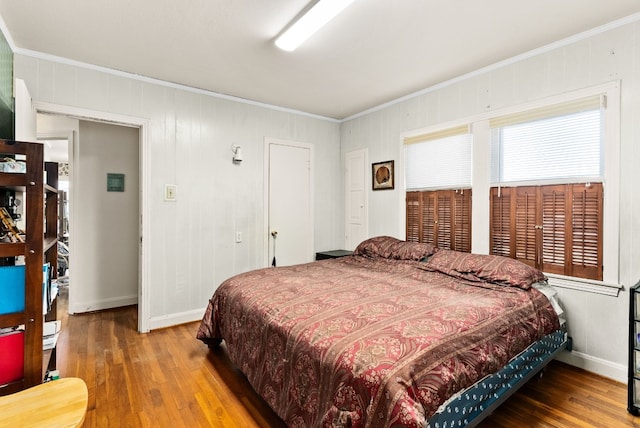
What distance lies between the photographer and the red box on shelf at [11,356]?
148cm

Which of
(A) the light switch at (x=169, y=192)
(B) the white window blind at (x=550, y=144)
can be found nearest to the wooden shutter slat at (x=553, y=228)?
(B) the white window blind at (x=550, y=144)

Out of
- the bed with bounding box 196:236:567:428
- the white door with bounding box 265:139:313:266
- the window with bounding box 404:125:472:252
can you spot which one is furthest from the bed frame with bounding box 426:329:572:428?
the white door with bounding box 265:139:313:266

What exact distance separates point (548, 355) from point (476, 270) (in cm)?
73

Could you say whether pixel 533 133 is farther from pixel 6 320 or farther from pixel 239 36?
pixel 6 320

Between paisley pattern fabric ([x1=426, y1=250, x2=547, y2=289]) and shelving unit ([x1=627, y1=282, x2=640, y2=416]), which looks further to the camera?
paisley pattern fabric ([x1=426, y1=250, x2=547, y2=289])

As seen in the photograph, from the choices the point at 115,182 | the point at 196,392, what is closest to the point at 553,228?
the point at 196,392

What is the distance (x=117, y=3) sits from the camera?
208 centimetres

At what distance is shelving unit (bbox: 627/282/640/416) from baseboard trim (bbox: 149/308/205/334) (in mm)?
3702

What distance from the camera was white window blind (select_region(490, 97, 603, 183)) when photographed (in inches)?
96.7

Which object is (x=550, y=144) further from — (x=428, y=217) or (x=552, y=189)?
(x=428, y=217)

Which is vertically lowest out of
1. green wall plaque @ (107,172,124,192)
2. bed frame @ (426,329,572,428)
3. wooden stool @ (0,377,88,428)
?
bed frame @ (426,329,572,428)

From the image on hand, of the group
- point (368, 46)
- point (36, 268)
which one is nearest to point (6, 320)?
point (36, 268)

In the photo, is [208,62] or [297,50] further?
[208,62]

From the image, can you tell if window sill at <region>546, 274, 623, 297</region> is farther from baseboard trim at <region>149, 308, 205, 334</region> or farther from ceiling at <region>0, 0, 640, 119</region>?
baseboard trim at <region>149, 308, 205, 334</region>
